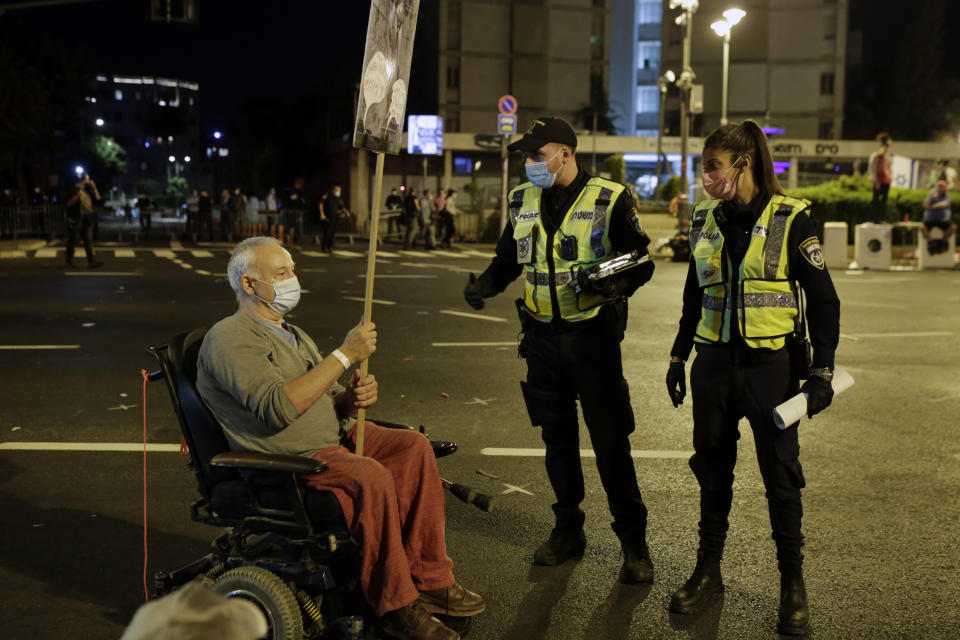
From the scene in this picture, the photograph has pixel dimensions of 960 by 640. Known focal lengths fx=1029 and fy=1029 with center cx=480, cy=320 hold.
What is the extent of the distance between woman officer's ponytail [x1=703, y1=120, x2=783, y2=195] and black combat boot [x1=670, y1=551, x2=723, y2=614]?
156cm

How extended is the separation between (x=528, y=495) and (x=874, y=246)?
62.8 ft

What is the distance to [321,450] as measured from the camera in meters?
3.93

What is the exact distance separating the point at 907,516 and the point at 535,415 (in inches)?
83.6

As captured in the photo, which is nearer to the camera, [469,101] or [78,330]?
[78,330]

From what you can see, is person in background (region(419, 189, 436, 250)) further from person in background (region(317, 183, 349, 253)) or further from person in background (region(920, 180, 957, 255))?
person in background (region(920, 180, 957, 255))

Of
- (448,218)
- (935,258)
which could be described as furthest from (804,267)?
(448,218)

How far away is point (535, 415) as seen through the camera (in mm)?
4742

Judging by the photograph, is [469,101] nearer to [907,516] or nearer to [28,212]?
[28,212]

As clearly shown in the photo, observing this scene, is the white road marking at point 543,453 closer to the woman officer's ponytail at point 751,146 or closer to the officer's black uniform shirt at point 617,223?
the officer's black uniform shirt at point 617,223

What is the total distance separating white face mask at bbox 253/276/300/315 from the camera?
393cm

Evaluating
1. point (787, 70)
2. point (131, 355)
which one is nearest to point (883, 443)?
point (131, 355)

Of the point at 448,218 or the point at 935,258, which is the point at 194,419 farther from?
the point at 448,218

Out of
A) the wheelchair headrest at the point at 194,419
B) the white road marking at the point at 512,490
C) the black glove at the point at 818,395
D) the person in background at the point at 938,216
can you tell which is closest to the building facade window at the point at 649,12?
the person in background at the point at 938,216

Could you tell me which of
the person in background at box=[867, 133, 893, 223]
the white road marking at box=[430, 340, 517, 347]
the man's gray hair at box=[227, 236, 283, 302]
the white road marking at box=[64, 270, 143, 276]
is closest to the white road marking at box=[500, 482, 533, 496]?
the man's gray hair at box=[227, 236, 283, 302]
